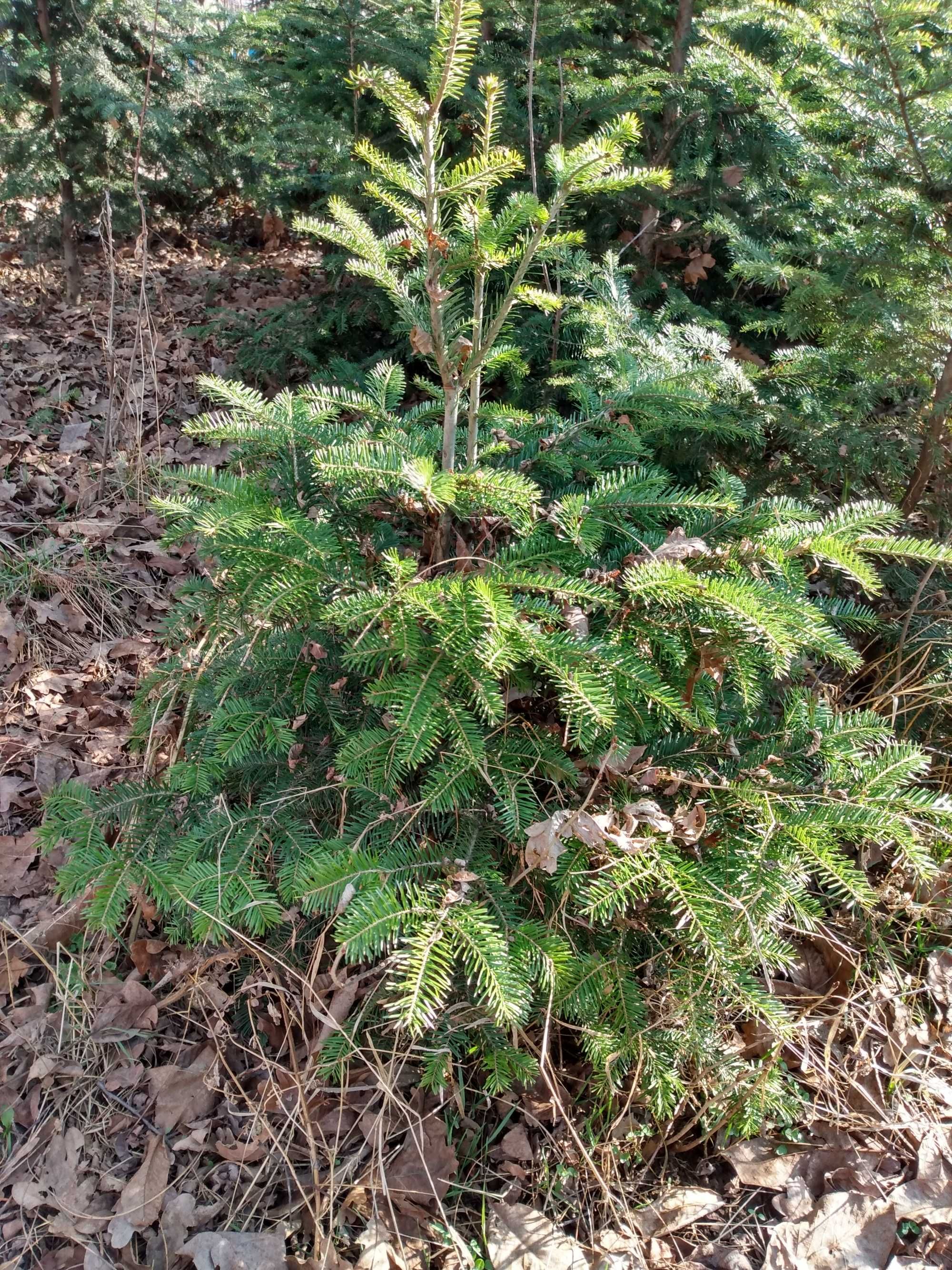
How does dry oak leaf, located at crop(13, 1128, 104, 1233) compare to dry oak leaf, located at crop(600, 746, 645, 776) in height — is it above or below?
below

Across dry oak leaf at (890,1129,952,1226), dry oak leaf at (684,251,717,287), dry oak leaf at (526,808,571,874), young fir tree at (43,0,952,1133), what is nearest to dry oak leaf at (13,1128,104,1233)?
young fir tree at (43,0,952,1133)

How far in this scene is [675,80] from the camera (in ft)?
10.2

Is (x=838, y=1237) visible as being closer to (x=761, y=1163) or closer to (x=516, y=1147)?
(x=761, y=1163)

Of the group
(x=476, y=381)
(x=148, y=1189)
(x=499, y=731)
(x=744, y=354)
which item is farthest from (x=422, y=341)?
(x=744, y=354)

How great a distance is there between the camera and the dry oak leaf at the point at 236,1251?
4.97 ft

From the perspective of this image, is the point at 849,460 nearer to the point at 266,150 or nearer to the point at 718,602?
the point at 718,602

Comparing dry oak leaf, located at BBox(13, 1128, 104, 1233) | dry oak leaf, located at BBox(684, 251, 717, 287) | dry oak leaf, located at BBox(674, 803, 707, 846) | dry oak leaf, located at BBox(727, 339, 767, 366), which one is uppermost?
dry oak leaf, located at BBox(684, 251, 717, 287)

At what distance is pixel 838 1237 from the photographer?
158 cm

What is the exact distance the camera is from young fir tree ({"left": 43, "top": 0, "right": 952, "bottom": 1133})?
55.6 inches

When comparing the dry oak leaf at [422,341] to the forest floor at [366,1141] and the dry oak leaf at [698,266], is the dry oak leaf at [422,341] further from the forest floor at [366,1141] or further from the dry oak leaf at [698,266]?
the dry oak leaf at [698,266]

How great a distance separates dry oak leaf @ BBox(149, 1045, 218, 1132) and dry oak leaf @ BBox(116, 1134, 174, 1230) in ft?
0.15

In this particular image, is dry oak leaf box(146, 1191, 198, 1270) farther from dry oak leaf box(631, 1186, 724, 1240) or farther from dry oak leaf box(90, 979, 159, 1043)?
dry oak leaf box(631, 1186, 724, 1240)

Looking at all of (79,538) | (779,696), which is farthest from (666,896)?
(79,538)

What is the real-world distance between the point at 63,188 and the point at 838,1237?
18.2 feet
